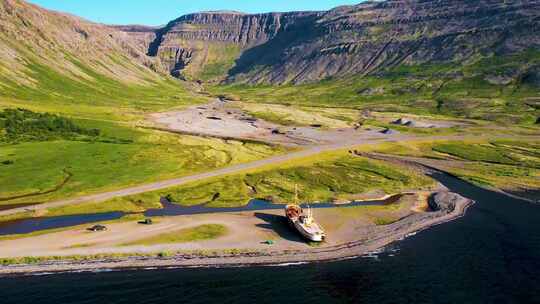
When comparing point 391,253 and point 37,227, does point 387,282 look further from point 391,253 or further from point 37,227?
point 37,227

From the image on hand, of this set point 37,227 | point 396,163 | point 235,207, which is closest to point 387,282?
point 235,207

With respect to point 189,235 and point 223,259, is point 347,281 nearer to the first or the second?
point 223,259

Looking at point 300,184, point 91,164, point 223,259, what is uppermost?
point 91,164

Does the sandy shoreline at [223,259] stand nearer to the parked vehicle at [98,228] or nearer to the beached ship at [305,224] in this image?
the beached ship at [305,224]

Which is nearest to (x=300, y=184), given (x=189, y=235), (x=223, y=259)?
(x=189, y=235)

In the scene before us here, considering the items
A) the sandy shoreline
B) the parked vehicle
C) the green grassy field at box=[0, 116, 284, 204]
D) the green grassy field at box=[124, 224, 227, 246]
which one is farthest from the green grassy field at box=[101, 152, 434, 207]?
the sandy shoreline
